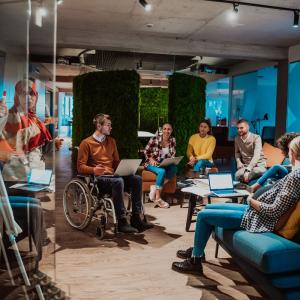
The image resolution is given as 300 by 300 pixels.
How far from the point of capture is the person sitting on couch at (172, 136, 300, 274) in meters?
2.59

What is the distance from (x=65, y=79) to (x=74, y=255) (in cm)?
1357

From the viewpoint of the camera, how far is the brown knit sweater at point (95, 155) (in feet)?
14.5

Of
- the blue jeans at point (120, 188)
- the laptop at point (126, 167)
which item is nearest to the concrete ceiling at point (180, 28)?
the laptop at point (126, 167)

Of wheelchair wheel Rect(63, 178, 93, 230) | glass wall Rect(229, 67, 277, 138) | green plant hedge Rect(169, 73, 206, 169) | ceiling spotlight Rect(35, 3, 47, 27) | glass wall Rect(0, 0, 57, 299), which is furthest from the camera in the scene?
glass wall Rect(229, 67, 277, 138)

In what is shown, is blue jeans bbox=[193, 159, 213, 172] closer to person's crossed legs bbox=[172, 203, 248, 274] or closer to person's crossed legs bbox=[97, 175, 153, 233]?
person's crossed legs bbox=[97, 175, 153, 233]

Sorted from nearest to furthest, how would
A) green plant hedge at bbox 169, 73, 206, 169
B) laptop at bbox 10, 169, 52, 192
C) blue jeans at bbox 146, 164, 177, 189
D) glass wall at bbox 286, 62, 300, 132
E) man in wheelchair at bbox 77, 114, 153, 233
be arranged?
laptop at bbox 10, 169, 52, 192
man in wheelchair at bbox 77, 114, 153, 233
blue jeans at bbox 146, 164, 177, 189
green plant hedge at bbox 169, 73, 206, 169
glass wall at bbox 286, 62, 300, 132

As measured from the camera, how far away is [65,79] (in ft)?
53.8

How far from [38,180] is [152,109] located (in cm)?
951

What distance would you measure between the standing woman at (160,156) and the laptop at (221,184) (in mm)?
1823

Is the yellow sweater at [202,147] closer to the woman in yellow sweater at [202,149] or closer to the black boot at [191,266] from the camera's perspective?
the woman in yellow sweater at [202,149]

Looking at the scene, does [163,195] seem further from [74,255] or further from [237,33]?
[237,33]

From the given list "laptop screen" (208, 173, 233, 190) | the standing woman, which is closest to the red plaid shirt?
the standing woman

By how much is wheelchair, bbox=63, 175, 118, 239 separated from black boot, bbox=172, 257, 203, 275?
102 centimetres

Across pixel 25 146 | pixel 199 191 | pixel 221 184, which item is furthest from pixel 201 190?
pixel 25 146
